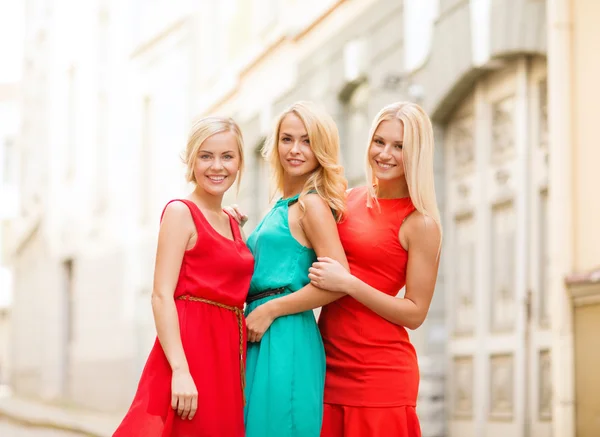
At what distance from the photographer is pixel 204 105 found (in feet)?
53.4

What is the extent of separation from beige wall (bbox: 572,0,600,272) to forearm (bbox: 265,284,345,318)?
10.5 ft

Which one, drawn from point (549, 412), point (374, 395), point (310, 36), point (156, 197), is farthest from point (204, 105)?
point (374, 395)

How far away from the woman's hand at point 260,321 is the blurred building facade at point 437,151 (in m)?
3.14

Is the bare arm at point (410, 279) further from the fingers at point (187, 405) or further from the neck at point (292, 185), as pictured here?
the fingers at point (187, 405)

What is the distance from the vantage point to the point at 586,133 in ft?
22.4

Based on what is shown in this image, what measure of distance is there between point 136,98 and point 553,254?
42.8 feet

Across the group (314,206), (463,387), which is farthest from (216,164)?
(463,387)

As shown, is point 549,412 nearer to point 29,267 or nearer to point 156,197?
point 156,197

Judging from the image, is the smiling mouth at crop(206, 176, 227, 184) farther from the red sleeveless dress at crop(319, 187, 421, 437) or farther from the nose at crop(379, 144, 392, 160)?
the nose at crop(379, 144, 392, 160)

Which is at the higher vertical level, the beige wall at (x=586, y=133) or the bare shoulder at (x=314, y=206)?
the beige wall at (x=586, y=133)

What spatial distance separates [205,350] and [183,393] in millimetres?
207

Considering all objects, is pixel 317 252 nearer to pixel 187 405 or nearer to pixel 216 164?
pixel 216 164

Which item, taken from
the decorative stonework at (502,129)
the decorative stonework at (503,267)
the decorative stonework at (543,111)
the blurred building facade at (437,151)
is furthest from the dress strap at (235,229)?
the decorative stonework at (502,129)

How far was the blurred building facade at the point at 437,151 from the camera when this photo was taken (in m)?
6.92
